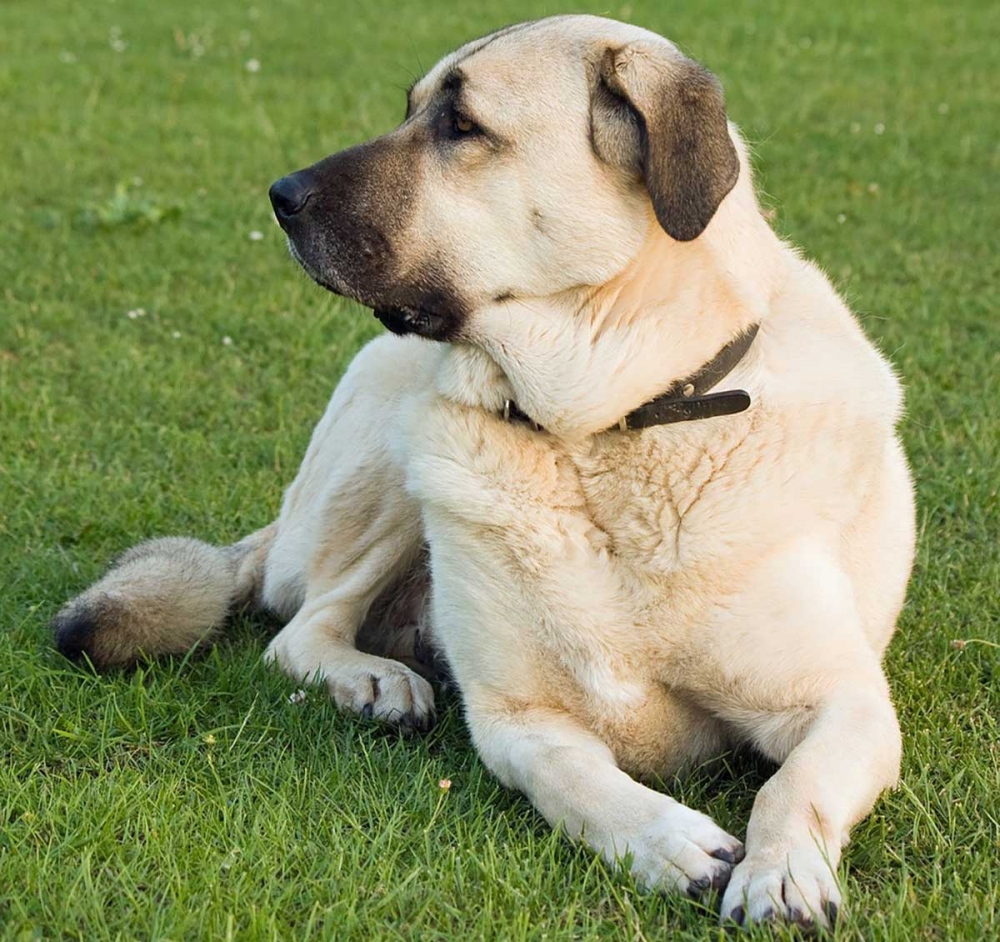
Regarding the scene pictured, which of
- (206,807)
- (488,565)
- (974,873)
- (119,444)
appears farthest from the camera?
(119,444)

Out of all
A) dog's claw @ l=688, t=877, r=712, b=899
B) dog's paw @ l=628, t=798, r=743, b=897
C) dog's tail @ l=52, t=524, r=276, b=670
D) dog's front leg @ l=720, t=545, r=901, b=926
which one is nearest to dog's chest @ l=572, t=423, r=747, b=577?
Answer: dog's front leg @ l=720, t=545, r=901, b=926

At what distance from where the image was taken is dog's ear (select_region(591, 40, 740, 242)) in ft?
9.44

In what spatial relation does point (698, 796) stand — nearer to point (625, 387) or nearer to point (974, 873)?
point (974, 873)

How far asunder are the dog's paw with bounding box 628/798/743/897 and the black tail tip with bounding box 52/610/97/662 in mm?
1551

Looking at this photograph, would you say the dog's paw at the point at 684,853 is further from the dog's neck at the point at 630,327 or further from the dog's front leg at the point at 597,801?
the dog's neck at the point at 630,327

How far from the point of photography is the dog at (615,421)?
2922 millimetres

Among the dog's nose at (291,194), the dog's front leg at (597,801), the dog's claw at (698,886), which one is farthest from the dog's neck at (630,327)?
the dog's claw at (698,886)

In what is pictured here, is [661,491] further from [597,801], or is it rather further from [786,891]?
[786,891]

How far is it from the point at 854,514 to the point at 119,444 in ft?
9.78

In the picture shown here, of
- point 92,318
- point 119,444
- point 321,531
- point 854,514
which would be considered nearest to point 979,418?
point 854,514

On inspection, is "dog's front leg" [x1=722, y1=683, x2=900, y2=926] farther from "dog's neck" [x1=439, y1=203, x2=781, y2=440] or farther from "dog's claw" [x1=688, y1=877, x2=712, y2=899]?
"dog's neck" [x1=439, y1=203, x2=781, y2=440]

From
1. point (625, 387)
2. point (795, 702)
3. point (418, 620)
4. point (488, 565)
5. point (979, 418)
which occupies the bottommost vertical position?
point (979, 418)

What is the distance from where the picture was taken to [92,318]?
6.43 m

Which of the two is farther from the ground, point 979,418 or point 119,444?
point 119,444
